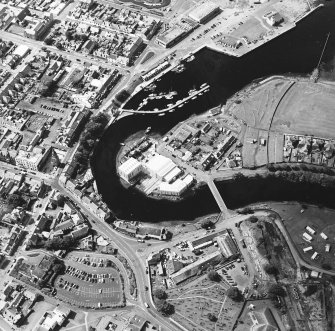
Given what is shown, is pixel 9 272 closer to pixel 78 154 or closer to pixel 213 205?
pixel 78 154

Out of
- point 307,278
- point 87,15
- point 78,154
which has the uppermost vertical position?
point 87,15

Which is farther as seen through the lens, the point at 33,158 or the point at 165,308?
the point at 33,158

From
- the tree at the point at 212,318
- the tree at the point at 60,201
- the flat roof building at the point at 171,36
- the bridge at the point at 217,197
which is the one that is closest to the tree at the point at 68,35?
the flat roof building at the point at 171,36

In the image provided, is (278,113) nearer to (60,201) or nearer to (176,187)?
(176,187)

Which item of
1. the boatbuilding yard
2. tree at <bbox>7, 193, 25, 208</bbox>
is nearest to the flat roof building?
the boatbuilding yard

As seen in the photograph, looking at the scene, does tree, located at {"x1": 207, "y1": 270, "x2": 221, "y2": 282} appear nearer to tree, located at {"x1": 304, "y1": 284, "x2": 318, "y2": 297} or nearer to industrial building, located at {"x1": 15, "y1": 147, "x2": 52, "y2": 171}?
tree, located at {"x1": 304, "y1": 284, "x2": 318, "y2": 297}

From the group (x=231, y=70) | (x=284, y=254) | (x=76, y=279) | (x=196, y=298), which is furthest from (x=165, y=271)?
(x=231, y=70)

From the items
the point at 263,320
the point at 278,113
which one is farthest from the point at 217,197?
the point at 278,113

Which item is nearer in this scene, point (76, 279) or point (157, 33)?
point (76, 279)
